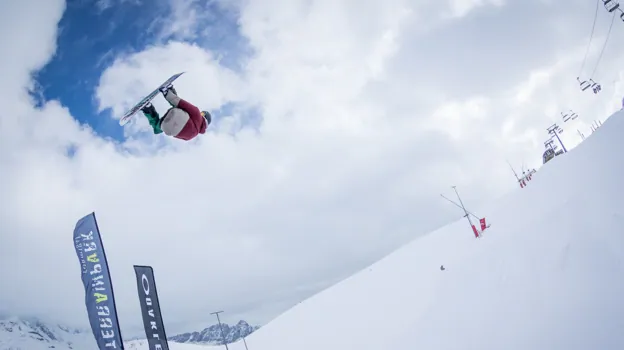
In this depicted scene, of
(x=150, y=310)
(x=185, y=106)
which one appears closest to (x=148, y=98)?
(x=185, y=106)

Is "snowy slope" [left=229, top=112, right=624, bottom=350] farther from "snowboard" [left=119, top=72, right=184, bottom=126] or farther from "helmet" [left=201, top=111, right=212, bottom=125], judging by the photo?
"snowboard" [left=119, top=72, right=184, bottom=126]

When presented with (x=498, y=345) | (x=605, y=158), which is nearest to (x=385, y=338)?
(x=498, y=345)

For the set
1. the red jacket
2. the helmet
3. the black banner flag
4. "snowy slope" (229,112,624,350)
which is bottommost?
"snowy slope" (229,112,624,350)

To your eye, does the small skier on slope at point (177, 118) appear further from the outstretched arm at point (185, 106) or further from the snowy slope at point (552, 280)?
the snowy slope at point (552, 280)

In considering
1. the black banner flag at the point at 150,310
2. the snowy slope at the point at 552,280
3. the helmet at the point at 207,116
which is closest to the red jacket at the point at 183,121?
the helmet at the point at 207,116

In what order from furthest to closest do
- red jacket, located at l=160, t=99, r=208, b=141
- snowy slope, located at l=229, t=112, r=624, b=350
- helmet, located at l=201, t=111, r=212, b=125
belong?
snowy slope, located at l=229, t=112, r=624, b=350 < helmet, located at l=201, t=111, r=212, b=125 < red jacket, located at l=160, t=99, r=208, b=141

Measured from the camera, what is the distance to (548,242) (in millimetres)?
9312

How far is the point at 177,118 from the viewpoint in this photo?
15.2ft

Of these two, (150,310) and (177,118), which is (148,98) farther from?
(150,310)

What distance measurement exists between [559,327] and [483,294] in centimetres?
352

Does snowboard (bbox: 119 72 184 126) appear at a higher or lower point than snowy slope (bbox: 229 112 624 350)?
higher

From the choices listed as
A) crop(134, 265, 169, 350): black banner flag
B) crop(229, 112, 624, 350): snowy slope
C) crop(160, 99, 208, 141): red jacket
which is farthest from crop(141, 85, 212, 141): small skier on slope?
crop(134, 265, 169, 350): black banner flag

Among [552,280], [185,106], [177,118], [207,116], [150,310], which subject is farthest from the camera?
[150,310]

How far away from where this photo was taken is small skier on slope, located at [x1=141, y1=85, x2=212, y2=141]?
4.62 m
